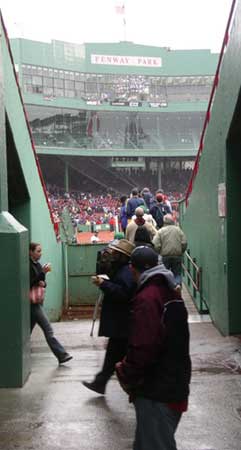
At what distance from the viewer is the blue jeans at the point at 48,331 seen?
284 inches

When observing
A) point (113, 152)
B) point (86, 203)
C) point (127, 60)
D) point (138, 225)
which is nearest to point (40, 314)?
point (138, 225)

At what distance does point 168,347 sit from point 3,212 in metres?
3.77

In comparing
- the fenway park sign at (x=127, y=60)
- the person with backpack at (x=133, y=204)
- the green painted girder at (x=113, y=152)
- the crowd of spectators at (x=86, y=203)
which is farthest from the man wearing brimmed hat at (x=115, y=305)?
the fenway park sign at (x=127, y=60)

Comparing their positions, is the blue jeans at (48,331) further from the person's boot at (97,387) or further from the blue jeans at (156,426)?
the blue jeans at (156,426)

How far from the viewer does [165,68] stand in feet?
202

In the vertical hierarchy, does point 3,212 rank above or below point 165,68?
below

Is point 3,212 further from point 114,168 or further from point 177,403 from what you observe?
point 114,168

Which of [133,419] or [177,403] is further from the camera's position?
[133,419]

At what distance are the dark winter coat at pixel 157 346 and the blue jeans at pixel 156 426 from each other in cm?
5

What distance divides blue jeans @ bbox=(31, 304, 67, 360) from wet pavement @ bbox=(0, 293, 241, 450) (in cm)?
19

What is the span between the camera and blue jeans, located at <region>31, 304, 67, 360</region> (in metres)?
7.21

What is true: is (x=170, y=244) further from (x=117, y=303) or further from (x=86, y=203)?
(x=86, y=203)

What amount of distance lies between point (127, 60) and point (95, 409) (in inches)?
2282

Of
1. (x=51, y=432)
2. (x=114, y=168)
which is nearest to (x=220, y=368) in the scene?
(x=51, y=432)
